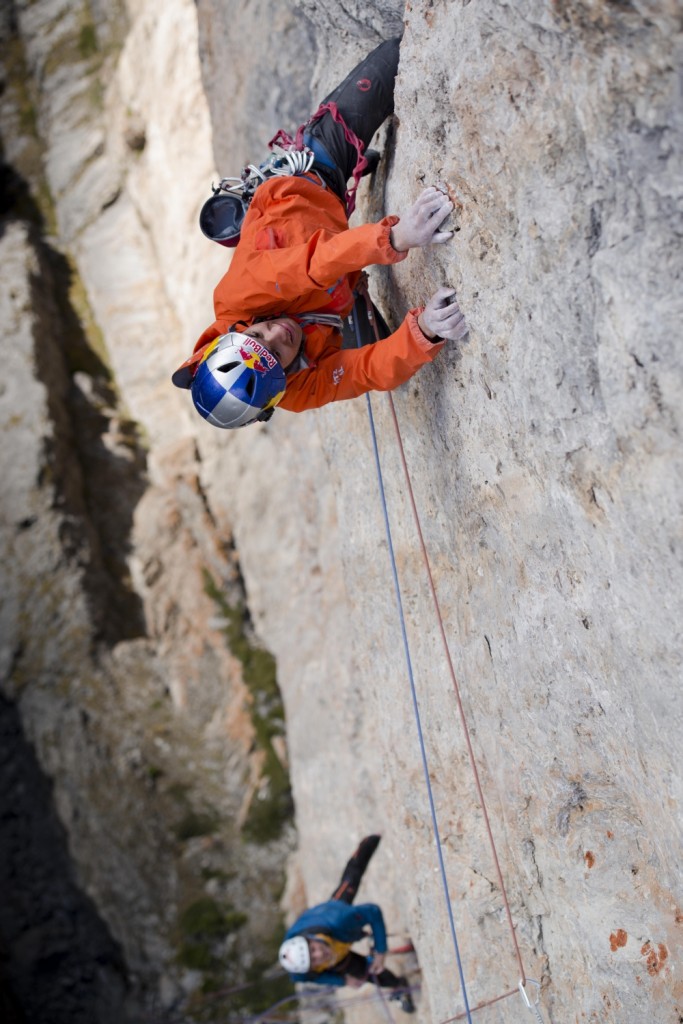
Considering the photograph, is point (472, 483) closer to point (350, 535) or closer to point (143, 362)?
point (350, 535)

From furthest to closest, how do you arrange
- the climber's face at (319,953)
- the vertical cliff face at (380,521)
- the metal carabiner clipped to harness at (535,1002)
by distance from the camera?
1. the climber's face at (319,953)
2. the metal carabiner clipped to harness at (535,1002)
3. the vertical cliff face at (380,521)

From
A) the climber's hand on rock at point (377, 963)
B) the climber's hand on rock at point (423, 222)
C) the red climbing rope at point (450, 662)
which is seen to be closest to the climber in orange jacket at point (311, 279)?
the climber's hand on rock at point (423, 222)

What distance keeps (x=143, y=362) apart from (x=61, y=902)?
9.18 m

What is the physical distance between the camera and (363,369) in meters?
4.81

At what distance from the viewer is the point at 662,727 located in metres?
3.60

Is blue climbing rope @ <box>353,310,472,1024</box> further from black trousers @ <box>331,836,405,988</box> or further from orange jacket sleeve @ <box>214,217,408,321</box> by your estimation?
black trousers @ <box>331,836,405,988</box>

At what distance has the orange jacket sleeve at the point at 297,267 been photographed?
4.15m

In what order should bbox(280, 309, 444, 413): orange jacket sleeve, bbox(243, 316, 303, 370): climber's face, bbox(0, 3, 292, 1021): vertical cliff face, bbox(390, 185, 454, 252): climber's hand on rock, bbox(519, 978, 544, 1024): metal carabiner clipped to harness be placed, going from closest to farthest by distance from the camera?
bbox(390, 185, 454, 252): climber's hand on rock → bbox(280, 309, 444, 413): orange jacket sleeve → bbox(243, 316, 303, 370): climber's face → bbox(519, 978, 544, 1024): metal carabiner clipped to harness → bbox(0, 3, 292, 1021): vertical cliff face

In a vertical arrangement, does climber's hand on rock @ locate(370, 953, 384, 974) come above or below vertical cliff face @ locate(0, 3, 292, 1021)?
below

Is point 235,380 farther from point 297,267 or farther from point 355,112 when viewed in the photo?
point 355,112

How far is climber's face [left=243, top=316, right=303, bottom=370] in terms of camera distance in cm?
470

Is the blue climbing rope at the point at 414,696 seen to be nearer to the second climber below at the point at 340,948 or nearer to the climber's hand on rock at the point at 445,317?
the climber's hand on rock at the point at 445,317

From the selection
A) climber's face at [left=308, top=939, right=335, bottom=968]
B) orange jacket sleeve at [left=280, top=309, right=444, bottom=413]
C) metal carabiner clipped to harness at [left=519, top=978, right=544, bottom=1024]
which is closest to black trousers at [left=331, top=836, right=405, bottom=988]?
climber's face at [left=308, top=939, right=335, bottom=968]

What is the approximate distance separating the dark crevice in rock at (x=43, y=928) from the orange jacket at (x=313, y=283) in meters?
9.56
